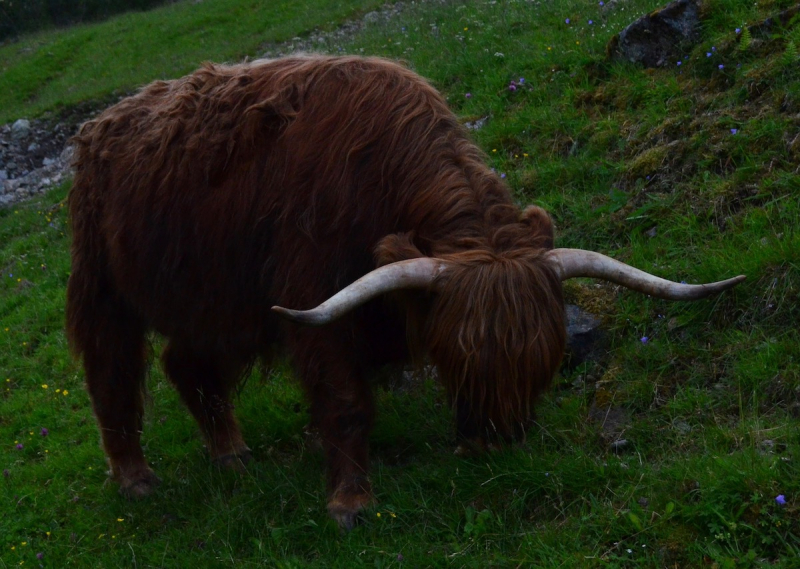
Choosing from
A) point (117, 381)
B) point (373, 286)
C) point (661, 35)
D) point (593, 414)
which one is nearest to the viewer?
point (373, 286)

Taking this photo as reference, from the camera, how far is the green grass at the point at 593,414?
147 inches

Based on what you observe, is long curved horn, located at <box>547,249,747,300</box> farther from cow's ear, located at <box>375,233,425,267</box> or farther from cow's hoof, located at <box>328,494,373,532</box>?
cow's hoof, located at <box>328,494,373,532</box>

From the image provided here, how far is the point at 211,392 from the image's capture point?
592cm

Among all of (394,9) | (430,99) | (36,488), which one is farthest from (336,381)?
(394,9)

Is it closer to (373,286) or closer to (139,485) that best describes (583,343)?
(373,286)

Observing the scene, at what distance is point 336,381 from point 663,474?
60.5 inches

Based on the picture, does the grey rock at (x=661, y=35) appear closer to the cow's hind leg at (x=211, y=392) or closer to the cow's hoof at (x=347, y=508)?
the cow's hind leg at (x=211, y=392)

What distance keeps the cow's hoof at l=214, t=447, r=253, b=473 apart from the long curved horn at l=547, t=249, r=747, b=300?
2431mm

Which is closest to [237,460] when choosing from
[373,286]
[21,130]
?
[373,286]

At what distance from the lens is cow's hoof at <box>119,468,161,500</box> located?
18.1ft

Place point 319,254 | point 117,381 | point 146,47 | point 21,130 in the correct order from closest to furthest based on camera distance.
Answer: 1. point 319,254
2. point 117,381
3. point 21,130
4. point 146,47

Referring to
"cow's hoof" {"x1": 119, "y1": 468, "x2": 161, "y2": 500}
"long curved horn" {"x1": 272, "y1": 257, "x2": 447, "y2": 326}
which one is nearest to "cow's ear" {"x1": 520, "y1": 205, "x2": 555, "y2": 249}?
"long curved horn" {"x1": 272, "y1": 257, "x2": 447, "y2": 326}

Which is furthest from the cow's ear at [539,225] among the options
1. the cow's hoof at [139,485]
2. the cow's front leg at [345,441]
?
the cow's hoof at [139,485]

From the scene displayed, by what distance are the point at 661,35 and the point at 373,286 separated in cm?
453
